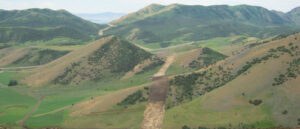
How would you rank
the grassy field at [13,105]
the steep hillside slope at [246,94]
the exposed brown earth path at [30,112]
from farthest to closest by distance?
the grassy field at [13,105], the exposed brown earth path at [30,112], the steep hillside slope at [246,94]

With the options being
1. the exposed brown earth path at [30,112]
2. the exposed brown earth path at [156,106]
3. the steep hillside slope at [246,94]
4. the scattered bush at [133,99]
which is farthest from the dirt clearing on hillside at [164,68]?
the exposed brown earth path at [30,112]

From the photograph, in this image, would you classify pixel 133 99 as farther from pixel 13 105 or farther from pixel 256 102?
pixel 13 105

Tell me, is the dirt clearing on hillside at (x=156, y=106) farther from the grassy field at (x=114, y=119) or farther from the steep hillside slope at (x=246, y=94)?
the steep hillside slope at (x=246, y=94)

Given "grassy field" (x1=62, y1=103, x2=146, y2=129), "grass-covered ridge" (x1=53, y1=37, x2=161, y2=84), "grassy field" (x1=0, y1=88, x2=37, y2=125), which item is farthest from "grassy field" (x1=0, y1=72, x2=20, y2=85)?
"grassy field" (x1=62, y1=103, x2=146, y2=129)

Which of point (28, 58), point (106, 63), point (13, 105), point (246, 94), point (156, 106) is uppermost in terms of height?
point (246, 94)

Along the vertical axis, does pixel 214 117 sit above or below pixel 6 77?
above

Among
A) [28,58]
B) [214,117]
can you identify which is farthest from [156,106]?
[28,58]

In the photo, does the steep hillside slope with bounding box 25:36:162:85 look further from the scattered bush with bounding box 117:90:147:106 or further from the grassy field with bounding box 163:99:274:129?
the grassy field with bounding box 163:99:274:129
